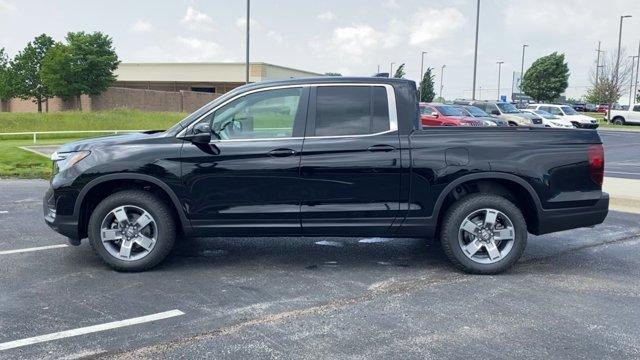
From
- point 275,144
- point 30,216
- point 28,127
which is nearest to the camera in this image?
point 275,144

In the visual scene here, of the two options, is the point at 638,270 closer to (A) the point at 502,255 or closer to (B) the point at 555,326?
(A) the point at 502,255

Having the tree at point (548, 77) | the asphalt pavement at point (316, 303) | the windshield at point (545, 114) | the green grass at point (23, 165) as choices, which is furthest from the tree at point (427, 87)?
the asphalt pavement at point (316, 303)

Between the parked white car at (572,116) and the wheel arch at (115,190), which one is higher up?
the parked white car at (572,116)

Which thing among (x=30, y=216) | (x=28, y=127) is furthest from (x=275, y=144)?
(x=28, y=127)

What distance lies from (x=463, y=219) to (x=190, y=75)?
64134 millimetres

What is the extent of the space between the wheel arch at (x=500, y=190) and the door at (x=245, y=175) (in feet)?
4.53

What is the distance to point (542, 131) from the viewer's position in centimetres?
565

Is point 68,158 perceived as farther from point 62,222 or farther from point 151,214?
point 151,214

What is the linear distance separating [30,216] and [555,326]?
6919 millimetres

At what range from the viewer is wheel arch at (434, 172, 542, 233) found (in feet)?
17.9

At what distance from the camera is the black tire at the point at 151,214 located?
17.9ft

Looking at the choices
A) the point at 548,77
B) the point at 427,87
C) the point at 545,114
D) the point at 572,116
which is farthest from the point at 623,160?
the point at 548,77

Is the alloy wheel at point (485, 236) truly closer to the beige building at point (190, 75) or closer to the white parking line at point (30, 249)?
the white parking line at point (30, 249)

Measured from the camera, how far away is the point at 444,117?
25703 mm
